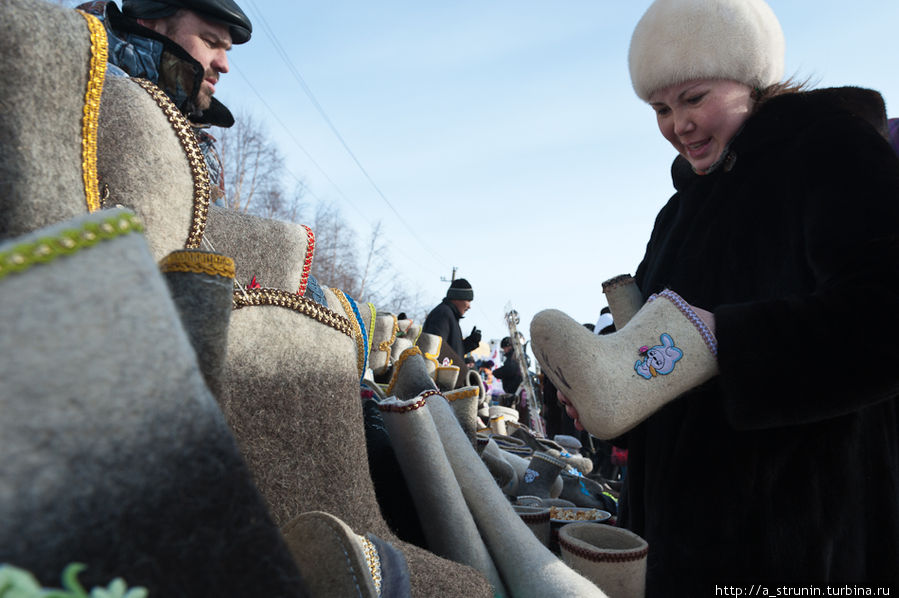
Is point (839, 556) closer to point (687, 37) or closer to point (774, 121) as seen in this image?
point (774, 121)

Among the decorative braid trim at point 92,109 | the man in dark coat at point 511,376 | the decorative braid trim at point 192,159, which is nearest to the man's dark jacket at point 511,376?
the man in dark coat at point 511,376

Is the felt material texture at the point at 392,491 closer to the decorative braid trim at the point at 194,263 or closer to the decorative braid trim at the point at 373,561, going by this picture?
the decorative braid trim at the point at 373,561

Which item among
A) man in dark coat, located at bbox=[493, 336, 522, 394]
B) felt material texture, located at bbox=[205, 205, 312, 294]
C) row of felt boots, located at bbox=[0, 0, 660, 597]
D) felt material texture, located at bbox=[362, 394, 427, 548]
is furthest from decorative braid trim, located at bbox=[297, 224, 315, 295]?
man in dark coat, located at bbox=[493, 336, 522, 394]

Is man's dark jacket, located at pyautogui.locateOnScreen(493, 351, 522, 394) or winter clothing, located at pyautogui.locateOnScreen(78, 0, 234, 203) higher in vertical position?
winter clothing, located at pyautogui.locateOnScreen(78, 0, 234, 203)

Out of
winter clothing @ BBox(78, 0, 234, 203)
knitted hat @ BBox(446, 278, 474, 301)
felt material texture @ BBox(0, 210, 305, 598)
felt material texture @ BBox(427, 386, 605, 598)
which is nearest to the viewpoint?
felt material texture @ BBox(0, 210, 305, 598)

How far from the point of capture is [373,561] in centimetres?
52

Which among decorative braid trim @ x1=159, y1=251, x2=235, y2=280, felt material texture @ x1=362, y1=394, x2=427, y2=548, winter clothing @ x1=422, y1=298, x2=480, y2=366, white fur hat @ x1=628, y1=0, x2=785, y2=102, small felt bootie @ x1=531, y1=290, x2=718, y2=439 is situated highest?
white fur hat @ x1=628, y1=0, x2=785, y2=102

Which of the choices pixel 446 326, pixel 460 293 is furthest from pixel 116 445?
pixel 460 293

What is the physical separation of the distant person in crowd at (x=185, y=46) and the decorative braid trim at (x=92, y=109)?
52 cm

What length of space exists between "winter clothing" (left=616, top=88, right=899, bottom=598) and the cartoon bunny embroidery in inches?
3.8

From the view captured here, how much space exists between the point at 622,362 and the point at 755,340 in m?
0.24

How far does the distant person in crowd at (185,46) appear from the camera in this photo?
3.28ft

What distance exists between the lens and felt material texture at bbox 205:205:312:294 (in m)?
0.88

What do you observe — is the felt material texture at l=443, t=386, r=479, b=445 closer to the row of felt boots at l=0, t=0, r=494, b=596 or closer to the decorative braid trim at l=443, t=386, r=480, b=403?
the decorative braid trim at l=443, t=386, r=480, b=403
